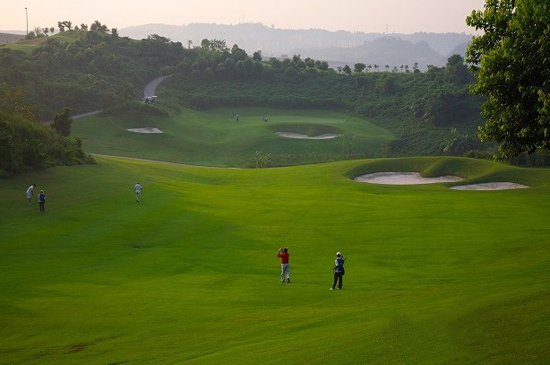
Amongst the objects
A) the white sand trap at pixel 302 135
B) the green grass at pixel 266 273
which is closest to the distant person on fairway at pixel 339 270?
the green grass at pixel 266 273

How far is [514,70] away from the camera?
87.8 feet

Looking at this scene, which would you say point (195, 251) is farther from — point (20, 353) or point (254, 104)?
point (254, 104)

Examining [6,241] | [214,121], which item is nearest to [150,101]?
[214,121]

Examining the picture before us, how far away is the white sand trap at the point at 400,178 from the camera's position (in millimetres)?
78762

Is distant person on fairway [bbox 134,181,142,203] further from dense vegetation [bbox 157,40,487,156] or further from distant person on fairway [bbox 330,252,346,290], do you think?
dense vegetation [bbox 157,40,487,156]

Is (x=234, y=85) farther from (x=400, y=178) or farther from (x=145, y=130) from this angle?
(x=400, y=178)

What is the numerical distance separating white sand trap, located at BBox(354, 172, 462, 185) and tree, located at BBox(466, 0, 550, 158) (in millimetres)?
47748

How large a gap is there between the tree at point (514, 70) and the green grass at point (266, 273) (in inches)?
236

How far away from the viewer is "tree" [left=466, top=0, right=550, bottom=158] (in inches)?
1009

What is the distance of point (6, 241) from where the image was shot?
41.8 m

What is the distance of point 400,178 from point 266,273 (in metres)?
47.8

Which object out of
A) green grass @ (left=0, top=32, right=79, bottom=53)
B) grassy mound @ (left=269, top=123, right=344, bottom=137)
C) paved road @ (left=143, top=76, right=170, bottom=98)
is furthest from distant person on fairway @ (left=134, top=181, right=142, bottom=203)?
green grass @ (left=0, top=32, right=79, bottom=53)

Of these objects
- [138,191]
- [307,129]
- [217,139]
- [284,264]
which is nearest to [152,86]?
[217,139]

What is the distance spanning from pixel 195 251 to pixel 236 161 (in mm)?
70773
